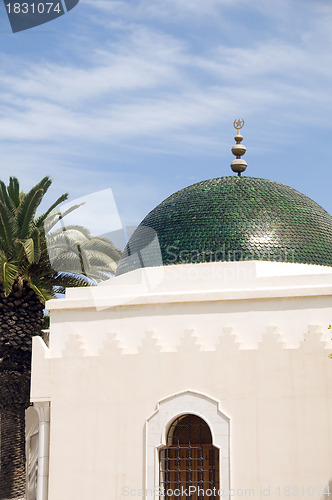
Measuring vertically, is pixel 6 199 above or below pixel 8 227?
above

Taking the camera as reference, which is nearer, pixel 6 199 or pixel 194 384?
pixel 194 384

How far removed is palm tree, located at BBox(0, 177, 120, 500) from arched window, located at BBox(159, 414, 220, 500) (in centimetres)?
500

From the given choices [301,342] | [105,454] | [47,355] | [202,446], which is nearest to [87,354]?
[47,355]

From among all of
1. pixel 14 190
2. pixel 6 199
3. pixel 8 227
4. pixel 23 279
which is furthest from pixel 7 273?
pixel 14 190

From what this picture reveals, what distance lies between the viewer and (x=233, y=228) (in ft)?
46.7

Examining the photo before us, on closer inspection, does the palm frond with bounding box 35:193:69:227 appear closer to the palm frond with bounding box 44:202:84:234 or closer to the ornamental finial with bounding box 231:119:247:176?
the palm frond with bounding box 44:202:84:234

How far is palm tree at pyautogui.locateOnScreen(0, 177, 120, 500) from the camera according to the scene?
1614 centimetres

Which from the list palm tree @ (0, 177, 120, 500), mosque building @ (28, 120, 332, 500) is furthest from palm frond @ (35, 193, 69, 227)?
mosque building @ (28, 120, 332, 500)

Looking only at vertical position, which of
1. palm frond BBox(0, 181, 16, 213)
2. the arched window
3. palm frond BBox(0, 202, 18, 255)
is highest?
palm frond BBox(0, 181, 16, 213)

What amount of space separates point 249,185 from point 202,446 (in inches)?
231

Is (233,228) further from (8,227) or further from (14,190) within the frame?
(14,190)

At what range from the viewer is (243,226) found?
1425 centimetres

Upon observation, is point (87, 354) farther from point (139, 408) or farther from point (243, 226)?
point (243, 226)

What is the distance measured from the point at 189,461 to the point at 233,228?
4.56 metres
